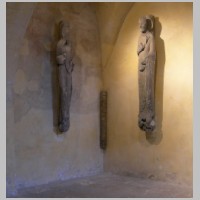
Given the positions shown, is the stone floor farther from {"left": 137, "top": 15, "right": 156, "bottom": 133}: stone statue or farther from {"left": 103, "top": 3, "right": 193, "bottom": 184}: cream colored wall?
{"left": 137, "top": 15, "right": 156, "bottom": 133}: stone statue

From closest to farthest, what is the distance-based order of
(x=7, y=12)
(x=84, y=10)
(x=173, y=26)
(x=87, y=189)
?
(x=7, y=12)
(x=87, y=189)
(x=173, y=26)
(x=84, y=10)

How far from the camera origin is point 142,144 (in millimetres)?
5379

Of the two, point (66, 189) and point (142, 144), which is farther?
point (142, 144)

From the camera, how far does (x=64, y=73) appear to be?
5105 mm

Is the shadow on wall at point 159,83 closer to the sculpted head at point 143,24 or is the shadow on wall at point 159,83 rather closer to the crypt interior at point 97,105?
the crypt interior at point 97,105

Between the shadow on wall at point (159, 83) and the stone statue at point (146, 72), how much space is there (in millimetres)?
104

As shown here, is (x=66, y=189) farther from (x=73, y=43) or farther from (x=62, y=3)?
(x=62, y=3)

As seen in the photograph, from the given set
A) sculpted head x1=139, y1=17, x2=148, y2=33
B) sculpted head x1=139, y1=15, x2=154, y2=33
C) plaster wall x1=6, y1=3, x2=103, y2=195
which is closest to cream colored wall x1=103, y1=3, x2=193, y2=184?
sculpted head x1=139, y1=15, x2=154, y2=33

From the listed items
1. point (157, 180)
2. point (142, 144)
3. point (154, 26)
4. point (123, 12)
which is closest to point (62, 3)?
point (123, 12)

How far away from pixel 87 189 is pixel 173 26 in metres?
2.60

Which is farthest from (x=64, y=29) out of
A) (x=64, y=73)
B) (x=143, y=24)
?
(x=143, y=24)

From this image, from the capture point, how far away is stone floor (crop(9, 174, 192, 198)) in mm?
4305

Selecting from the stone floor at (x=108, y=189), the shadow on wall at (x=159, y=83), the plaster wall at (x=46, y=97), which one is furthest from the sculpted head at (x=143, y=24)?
the stone floor at (x=108, y=189)

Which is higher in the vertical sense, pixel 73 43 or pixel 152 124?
pixel 73 43
